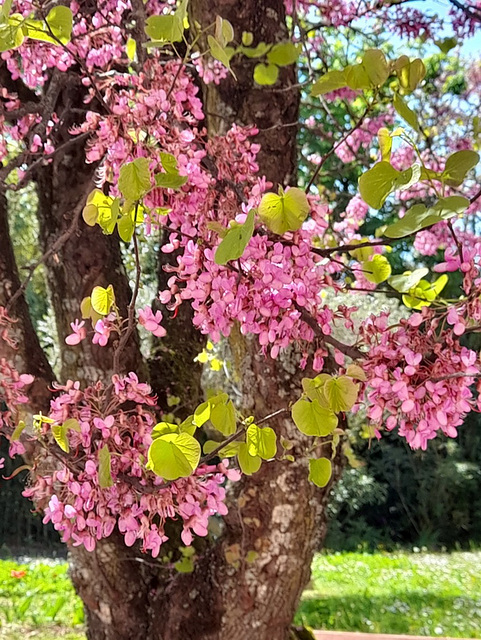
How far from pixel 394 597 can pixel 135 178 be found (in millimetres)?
3686

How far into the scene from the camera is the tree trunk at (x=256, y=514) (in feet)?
4.49

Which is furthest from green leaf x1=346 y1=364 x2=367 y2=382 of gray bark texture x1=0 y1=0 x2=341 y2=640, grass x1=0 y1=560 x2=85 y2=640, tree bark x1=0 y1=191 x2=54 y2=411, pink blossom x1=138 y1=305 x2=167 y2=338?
grass x1=0 y1=560 x2=85 y2=640

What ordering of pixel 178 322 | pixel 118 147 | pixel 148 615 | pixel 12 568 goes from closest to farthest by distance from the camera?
pixel 118 147, pixel 148 615, pixel 178 322, pixel 12 568

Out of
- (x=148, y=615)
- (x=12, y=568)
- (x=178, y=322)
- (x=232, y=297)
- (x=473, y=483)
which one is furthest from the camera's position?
(x=473, y=483)

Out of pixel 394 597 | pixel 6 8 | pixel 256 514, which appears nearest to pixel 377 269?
pixel 6 8

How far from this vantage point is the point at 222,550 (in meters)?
1.48

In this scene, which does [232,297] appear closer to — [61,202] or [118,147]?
[118,147]

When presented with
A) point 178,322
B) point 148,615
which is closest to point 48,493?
point 148,615

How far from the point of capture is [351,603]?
3.54 m

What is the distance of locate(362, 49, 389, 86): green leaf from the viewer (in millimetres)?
665

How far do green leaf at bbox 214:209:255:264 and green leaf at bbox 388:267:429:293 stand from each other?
32cm

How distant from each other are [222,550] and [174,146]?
99 cm

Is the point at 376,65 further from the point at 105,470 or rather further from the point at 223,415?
the point at 105,470

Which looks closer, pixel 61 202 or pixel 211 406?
pixel 211 406
